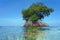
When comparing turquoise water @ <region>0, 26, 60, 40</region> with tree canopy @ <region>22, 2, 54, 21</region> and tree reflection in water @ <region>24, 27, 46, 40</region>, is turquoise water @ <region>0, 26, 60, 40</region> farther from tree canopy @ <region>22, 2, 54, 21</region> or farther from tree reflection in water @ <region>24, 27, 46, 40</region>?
tree canopy @ <region>22, 2, 54, 21</region>

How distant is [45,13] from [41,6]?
2.54m

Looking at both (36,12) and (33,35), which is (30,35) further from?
(36,12)

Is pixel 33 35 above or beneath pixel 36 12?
beneath

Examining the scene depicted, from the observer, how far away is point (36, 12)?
50562 millimetres

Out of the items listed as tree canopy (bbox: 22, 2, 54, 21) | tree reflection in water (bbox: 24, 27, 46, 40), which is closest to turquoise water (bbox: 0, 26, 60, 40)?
tree reflection in water (bbox: 24, 27, 46, 40)

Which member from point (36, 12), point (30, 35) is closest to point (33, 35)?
point (30, 35)

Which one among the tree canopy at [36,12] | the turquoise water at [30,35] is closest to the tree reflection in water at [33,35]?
the turquoise water at [30,35]

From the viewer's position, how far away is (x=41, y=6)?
51.5 m

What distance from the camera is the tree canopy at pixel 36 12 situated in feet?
164

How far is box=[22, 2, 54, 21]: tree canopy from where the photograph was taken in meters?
50.1

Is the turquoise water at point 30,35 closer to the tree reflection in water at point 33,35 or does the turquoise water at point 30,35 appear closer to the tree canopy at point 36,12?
the tree reflection in water at point 33,35

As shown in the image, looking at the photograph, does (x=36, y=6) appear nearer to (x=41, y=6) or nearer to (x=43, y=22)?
(x=41, y=6)

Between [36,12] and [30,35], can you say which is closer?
[30,35]

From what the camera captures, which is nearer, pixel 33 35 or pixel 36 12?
pixel 33 35
